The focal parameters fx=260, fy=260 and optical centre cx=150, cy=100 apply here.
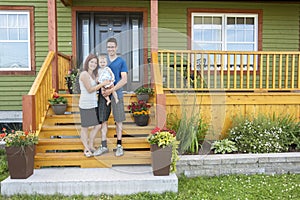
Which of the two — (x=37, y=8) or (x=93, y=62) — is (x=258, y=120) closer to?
(x=93, y=62)

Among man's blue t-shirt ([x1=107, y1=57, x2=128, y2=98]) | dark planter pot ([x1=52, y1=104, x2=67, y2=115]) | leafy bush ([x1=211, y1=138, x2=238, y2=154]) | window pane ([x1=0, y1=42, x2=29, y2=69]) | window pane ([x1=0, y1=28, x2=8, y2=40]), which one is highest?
window pane ([x1=0, y1=28, x2=8, y2=40])

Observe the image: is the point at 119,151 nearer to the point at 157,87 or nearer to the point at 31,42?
the point at 157,87

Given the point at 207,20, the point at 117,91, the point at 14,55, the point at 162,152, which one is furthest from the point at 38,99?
the point at 207,20

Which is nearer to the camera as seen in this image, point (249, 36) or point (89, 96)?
point (89, 96)

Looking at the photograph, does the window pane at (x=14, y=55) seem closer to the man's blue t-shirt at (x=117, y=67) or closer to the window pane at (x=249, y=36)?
the man's blue t-shirt at (x=117, y=67)

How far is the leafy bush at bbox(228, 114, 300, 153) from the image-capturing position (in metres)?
3.94

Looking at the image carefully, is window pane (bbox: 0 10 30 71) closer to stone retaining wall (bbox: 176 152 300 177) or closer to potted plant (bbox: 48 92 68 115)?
potted plant (bbox: 48 92 68 115)

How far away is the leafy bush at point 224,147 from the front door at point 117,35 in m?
2.94

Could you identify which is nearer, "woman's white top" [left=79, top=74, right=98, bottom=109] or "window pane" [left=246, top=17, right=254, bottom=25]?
"woman's white top" [left=79, top=74, right=98, bottom=109]

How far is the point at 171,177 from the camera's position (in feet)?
10.4

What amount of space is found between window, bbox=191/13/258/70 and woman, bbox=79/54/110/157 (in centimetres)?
376

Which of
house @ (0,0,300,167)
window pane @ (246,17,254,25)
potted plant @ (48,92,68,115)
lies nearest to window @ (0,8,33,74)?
house @ (0,0,300,167)

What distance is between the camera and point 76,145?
12.1 ft

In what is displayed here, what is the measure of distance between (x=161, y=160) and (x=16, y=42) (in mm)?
4946
